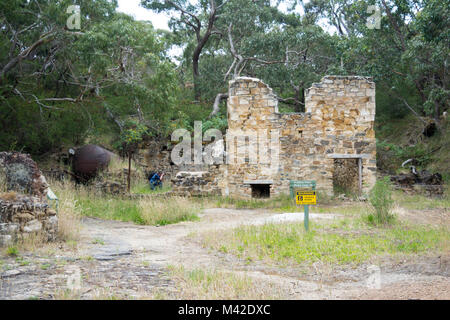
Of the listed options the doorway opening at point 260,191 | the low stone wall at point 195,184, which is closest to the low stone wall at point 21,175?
the low stone wall at point 195,184

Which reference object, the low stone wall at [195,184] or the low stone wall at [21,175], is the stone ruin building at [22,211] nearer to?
the low stone wall at [21,175]

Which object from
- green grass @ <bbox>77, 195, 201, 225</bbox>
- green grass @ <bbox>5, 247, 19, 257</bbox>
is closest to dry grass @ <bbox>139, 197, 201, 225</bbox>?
green grass @ <bbox>77, 195, 201, 225</bbox>

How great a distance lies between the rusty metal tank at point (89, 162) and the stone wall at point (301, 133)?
Answer: 4.47 meters

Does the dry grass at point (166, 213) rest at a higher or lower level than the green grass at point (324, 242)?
higher

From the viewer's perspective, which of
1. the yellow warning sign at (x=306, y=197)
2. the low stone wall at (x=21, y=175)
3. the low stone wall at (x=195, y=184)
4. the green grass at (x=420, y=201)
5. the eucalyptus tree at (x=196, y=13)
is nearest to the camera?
the yellow warning sign at (x=306, y=197)

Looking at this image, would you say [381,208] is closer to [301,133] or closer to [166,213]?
[166,213]

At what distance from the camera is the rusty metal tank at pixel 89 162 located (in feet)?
47.3

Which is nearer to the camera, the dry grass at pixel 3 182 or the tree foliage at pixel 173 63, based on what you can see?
the dry grass at pixel 3 182

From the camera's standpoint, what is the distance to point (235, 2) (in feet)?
69.1

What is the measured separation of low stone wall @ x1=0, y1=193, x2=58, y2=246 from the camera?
20.5 feet

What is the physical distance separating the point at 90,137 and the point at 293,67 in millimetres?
10448

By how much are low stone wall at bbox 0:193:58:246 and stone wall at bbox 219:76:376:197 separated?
6.94 m

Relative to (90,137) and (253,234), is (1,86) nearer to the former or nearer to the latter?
(90,137)
